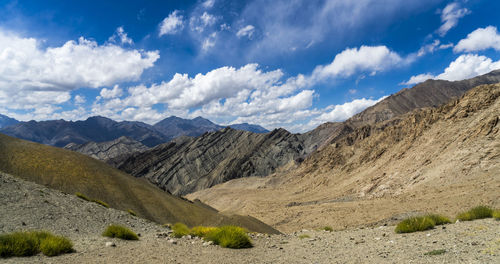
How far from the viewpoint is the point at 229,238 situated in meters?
8.80

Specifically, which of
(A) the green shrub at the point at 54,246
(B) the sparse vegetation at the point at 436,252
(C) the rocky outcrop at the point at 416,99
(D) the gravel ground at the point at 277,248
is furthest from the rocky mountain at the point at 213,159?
(B) the sparse vegetation at the point at 436,252

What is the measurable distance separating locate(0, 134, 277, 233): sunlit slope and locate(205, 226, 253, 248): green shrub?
15.2 metres

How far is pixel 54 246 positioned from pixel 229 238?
16.1 ft

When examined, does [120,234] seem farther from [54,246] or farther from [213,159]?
[213,159]

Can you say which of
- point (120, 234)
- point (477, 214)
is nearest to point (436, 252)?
point (477, 214)

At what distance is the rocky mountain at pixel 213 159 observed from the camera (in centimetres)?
11862

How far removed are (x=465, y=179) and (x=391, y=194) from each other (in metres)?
11.4

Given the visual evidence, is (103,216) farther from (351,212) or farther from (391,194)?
(391,194)

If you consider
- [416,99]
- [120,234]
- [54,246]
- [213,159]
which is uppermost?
[416,99]

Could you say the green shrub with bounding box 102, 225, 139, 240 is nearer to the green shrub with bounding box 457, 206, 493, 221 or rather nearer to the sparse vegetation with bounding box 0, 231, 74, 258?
the sparse vegetation with bounding box 0, 231, 74, 258

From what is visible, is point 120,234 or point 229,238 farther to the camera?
point 120,234

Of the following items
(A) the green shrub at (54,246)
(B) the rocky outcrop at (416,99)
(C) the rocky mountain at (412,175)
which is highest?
(B) the rocky outcrop at (416,99)

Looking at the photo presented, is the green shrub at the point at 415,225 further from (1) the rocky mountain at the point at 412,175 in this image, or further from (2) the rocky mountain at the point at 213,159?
(2) the rocky mountain at the point at 213,159

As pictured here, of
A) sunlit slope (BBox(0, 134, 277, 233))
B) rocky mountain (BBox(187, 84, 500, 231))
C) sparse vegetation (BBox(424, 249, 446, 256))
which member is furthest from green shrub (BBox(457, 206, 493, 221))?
sunlit slope (BBox(0, 134, 277, 233))
